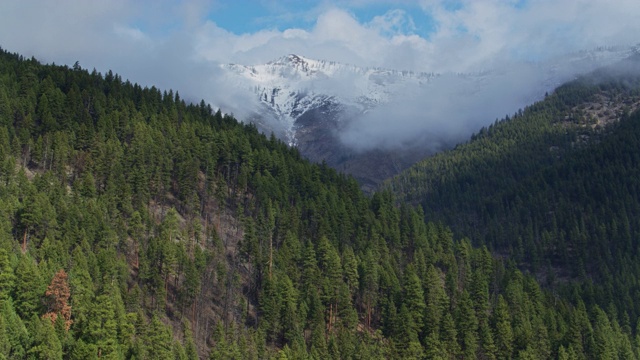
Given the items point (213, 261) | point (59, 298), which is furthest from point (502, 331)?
point (59, 298)

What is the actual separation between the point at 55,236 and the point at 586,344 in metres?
91.6

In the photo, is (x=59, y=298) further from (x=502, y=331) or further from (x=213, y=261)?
(x=502, y=331)

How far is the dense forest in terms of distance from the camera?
8894 centimetres

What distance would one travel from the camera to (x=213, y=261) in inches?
4774

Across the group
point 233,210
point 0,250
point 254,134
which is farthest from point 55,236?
point 254,134

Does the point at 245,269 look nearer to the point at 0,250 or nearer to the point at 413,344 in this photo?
the point at 413,344

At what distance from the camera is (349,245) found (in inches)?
5536

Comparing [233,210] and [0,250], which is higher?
[233,210]

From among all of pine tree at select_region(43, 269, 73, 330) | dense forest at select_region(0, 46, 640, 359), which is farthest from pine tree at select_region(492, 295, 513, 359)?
pine tree at select_region(43, 269, 73, 330)

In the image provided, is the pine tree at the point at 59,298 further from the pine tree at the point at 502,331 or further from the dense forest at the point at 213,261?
the pine tree at the point at 502,331

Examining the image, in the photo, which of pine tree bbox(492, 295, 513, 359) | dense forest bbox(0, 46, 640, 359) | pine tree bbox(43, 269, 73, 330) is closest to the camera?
pine tree bbox(43, 269, 73, 330)

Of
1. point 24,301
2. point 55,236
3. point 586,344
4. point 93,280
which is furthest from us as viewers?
point 586,344

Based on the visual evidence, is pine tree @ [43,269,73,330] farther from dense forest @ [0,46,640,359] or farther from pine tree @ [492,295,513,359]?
pine tree @ [492,295,513,359]

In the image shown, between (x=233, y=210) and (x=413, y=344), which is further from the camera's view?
(x=233, y=210)
